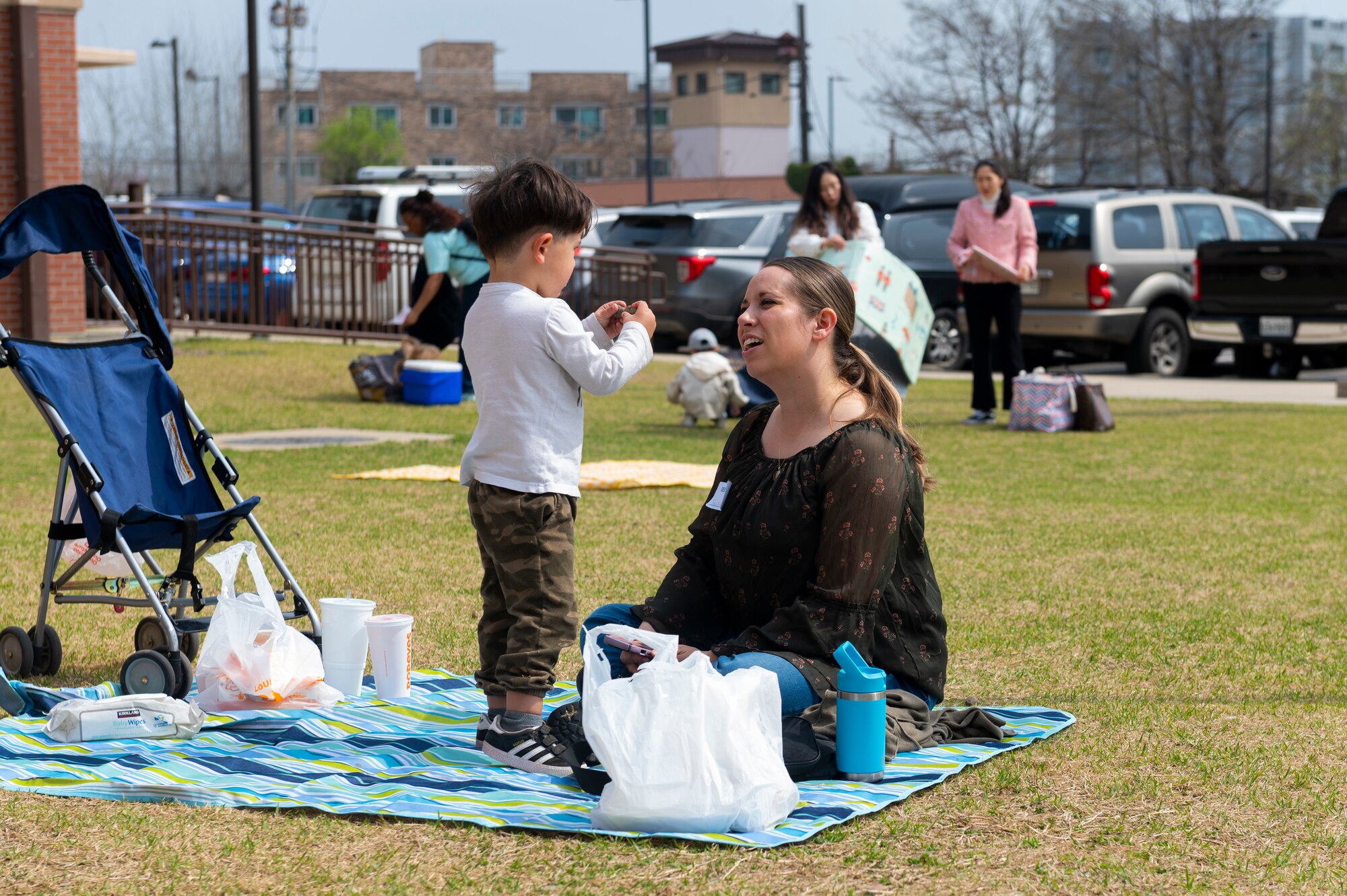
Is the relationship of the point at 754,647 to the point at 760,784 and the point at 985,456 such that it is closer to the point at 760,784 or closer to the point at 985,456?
the point at 760,784

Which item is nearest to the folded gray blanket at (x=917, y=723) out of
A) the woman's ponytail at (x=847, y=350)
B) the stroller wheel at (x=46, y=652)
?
the woman's ponytail at (x=847, y=350)

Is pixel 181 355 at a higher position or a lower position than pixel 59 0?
lower

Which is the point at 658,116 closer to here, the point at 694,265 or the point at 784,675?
the point at 694,265

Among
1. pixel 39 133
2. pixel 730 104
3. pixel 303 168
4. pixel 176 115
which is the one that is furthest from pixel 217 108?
pixel 39 133

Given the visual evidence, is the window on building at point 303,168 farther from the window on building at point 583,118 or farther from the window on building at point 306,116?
the window on building at point 583,118

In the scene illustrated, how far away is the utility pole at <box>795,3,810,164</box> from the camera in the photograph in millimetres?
46281

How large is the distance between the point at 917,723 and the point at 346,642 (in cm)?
165

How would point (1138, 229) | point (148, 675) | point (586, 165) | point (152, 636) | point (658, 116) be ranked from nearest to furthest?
point (148, 675) < point (152, 636) < point (1138, 229) < point (586, 165) < point (658, 116)

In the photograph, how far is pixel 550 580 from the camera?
3.83 meters

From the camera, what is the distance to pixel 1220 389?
1504cm

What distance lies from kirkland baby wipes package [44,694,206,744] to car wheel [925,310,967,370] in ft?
45.3

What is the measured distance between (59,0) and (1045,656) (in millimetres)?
15117

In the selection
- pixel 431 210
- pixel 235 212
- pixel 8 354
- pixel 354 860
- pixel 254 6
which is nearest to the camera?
pixel 354 860

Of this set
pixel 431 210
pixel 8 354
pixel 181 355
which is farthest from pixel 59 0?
pixel 8 354
